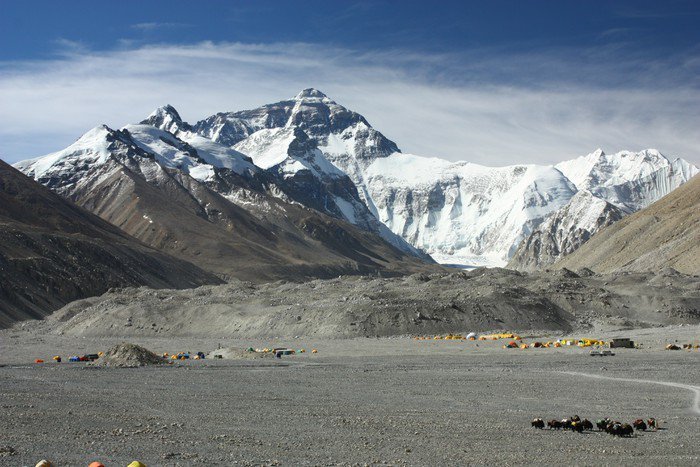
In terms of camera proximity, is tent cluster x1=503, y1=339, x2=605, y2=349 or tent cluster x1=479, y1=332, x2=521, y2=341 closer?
tent cluster x1=503, y1=339, x2=605, y2=349

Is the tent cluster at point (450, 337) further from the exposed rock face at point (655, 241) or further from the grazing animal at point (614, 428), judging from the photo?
the exposed rock face at point (655, 241)

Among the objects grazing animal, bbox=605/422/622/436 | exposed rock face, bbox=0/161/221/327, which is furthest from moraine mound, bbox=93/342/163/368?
exposed rock face, bbox=0/161/221/327

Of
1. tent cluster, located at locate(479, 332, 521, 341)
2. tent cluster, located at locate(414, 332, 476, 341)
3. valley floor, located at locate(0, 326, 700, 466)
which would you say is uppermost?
tent cluster, located at locate(479, 332, 521, 341)

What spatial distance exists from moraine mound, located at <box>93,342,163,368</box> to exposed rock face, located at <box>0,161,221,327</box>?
48857 millimetres

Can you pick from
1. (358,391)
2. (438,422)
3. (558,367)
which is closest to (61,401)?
(358,391)

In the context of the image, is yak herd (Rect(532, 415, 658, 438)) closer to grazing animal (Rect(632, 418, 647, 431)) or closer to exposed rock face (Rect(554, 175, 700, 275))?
grazing animal (Rect(632, 418, 647, 431))

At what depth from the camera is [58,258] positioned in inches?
5143

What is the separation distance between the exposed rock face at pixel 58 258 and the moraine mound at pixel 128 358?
4886cm

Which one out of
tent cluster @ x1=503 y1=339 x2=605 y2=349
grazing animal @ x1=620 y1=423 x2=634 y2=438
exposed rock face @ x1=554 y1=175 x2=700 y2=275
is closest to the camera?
grazing animal @ x1=620 y1=423 x2=634 y2=438

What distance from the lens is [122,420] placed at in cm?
2677

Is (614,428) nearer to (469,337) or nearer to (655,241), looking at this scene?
(469,337)

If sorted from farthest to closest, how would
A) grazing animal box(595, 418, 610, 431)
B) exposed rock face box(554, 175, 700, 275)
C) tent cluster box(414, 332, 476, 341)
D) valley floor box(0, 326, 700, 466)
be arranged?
exposed rock face box(554, 175, 700, 275), tent cluster box(414, 332, 476, 341), grazing animal box(595, 418, 610, 431), valley floor box(0, 326, 700, 466)

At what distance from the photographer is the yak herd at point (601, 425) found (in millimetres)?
24250

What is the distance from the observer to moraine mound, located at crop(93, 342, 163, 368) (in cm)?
5003
